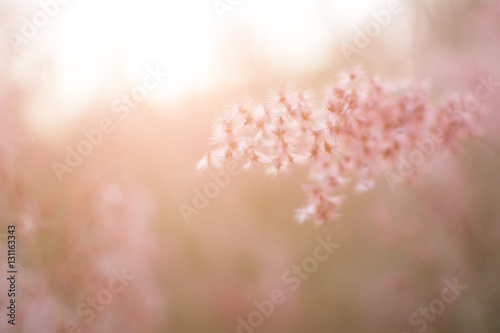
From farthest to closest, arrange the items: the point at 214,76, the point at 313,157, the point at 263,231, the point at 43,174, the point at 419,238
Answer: the point at 214,76 < the point at 263,231 < the point at 419,238 < the point at 43,174 < the point at 313,157

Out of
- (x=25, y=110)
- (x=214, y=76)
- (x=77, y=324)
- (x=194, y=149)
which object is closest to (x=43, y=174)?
(x=25, y=110)

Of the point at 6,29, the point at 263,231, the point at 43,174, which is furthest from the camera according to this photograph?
the point at 263,231

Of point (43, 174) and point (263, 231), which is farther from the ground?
point (43, 174)

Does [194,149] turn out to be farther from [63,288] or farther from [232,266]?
[63,288]

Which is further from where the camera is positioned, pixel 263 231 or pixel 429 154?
pixel 263 231

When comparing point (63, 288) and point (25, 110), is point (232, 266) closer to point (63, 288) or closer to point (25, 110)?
point (63, 288)

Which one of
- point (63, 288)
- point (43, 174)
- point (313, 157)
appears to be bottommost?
Result: point (313, 157)

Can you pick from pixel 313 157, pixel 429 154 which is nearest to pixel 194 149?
pixel 429 154
